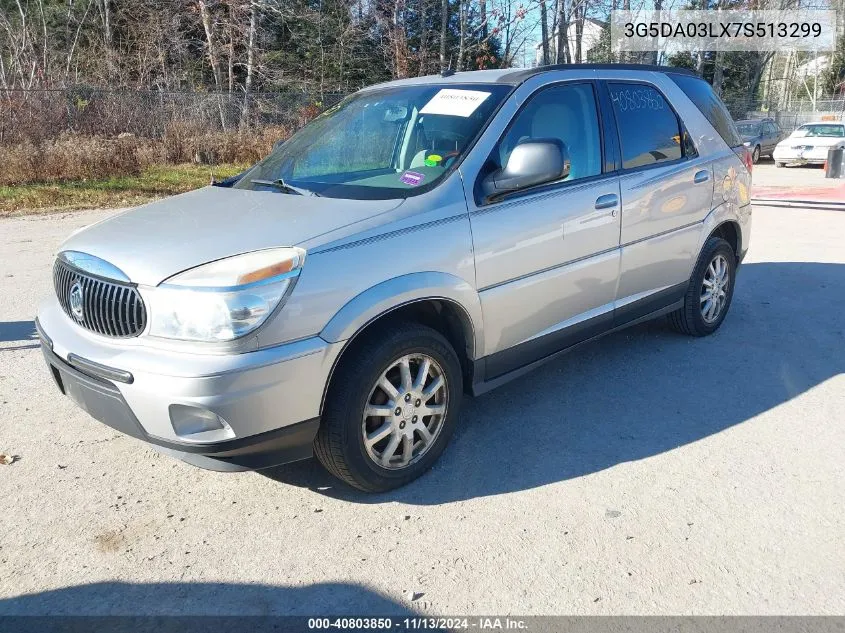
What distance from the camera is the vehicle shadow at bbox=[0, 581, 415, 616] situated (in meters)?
2.61

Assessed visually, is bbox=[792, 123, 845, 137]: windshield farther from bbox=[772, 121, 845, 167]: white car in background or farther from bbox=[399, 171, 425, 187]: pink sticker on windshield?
bbox=[399, 171, 425, 187]: pink sticker on windshield

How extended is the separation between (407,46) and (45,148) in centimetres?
1659

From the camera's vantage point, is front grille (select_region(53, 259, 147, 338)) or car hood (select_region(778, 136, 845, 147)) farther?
car hood (select_region(778, 136, 845, 147))

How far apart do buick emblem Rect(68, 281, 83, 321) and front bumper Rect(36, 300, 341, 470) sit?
163 millimetres

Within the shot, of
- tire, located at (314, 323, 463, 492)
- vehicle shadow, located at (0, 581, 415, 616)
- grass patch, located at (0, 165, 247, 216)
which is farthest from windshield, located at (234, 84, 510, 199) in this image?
grass patch, located at (0, 165, 247, 216)

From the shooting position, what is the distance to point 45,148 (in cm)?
1439

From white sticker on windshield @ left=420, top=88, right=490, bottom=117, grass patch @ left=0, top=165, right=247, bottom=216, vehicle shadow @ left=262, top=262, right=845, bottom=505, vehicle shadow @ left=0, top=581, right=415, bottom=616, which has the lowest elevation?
vehicle shadow @ left=262, top=262, right=845, bottom=505

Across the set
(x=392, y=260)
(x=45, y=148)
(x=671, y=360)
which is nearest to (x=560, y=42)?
(x=45, y=148)

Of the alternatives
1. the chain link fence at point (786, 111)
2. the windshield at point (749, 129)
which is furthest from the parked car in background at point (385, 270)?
the chain link fence at point (786, 111)

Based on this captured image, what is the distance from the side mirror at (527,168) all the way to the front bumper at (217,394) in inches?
48.0

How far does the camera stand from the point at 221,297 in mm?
2736

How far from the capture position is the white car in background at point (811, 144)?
22.0 m

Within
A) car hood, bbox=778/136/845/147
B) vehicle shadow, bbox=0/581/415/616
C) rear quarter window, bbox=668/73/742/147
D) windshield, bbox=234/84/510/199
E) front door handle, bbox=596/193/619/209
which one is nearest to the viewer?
vehicle shadow, bbox=0/581/415/616

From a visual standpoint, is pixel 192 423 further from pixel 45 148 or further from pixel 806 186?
pixel 806 186
